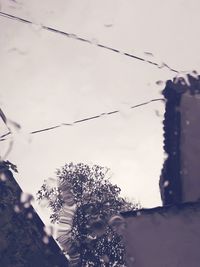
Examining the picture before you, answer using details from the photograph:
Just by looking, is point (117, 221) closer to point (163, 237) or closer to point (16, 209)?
point (163, 237)

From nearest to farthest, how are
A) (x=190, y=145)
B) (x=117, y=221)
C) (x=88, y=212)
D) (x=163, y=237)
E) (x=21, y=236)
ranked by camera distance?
1. (x=163, y=237)
2. (x=117, y=221)
3. (x=21, y=236)
4. (x=190, y=145)
5. (x=88, y=212)

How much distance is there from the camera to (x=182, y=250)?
5.17 metres

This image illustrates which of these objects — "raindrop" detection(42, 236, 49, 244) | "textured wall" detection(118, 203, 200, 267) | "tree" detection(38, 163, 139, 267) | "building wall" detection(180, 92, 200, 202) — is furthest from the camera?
"tree" detection(38, 163, 139, 267)

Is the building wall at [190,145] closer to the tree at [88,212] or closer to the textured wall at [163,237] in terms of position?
the textured wall at [163,237]

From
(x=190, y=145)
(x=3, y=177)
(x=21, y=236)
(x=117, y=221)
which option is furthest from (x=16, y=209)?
(x=190, y=145)

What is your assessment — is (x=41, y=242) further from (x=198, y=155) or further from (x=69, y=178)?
(x=69, y=178)

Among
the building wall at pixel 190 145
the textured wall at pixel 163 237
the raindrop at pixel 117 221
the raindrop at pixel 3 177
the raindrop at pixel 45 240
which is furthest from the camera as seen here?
the raindrop at pixel 45 240

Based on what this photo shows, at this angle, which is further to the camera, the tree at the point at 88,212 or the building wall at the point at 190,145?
the tree at the point at 88,212

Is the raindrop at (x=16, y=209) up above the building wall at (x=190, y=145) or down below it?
below

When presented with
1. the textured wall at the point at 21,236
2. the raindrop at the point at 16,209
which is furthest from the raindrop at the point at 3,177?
the raindrop at the point at 16,209

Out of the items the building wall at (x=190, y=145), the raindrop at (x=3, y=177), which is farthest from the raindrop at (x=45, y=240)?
the building wall at (x=190, y=145)

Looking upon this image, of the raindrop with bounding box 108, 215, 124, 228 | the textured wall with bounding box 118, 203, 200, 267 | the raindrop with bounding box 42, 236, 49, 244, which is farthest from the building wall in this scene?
the raindrop with bounding box 42, 236, 49, 244

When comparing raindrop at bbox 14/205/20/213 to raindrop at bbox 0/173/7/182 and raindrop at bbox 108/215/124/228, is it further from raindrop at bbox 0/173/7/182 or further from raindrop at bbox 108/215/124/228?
raindrop at bbox 108/215/124/228

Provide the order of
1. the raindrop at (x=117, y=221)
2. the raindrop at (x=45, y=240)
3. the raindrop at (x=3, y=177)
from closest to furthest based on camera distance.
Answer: the raindrop at (x=117, y=221) < the raindrop at (x=3, y=177) < the raindrop at (x=45, y=240)
